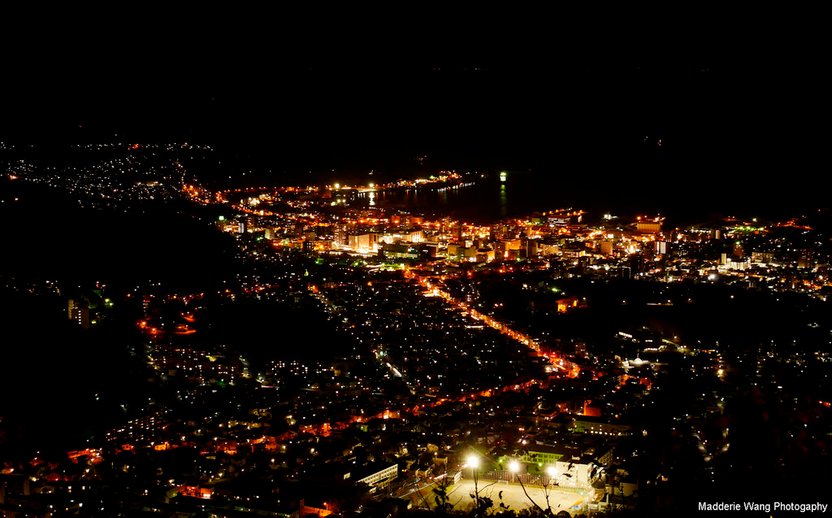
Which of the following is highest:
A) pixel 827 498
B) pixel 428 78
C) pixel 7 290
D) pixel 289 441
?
pixel 428 78

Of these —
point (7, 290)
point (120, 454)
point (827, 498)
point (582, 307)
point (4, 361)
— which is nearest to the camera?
point (827, 498)

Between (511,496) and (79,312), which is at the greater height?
(79,312)

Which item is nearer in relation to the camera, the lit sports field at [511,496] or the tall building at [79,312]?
the lit sports field at [511,496]

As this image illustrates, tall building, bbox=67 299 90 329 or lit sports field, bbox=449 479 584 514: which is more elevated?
tall building, bbox=67 299 90 329

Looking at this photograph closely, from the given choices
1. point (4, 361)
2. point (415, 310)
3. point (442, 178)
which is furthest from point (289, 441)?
point (442, 178)

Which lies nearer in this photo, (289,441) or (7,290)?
(289,441)

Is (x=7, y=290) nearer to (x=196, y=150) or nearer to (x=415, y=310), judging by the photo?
(x=415, y=310)

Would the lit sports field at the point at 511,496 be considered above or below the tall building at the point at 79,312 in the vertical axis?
below

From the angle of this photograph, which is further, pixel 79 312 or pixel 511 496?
pixel 79 312

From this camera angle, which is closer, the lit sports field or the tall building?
the lit sports field

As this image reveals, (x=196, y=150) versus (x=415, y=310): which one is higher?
(x=196, y=150)

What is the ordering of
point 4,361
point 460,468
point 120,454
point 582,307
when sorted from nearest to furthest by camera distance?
point 460,468
point 120,454
point 4,361
point 582,307
